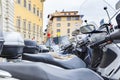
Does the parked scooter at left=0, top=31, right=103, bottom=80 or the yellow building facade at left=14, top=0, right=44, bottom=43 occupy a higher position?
the yellow building facade at left=14, top=0, right=44, bottom=43

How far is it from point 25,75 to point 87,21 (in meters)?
2.87

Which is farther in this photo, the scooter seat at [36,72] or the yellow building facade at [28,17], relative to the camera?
the yellow building facade at [28,17]

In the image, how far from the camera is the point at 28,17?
33906mm

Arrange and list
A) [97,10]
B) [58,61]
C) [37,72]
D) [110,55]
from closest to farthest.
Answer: [37,72]
[110,55]
[58,61]
[97,10]

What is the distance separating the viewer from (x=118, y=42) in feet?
9.45

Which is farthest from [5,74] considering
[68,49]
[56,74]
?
[68,49]

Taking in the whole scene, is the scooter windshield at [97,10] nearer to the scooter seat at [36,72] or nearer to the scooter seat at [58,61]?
the scooter seat at [58,61]

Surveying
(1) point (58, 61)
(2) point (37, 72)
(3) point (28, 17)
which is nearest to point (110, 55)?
(1) point (58, 61)

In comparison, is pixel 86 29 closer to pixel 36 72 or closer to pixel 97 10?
pixel 97 10

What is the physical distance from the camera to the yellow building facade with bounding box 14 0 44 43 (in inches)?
1084

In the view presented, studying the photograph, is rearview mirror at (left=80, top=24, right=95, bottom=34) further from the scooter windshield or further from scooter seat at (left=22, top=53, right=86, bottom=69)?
scooter seat at (left=22, top=53, right=86, bottom=69)

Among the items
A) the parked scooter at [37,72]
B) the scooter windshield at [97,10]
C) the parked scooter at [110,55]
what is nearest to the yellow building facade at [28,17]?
the scooter windshield at [97,10]

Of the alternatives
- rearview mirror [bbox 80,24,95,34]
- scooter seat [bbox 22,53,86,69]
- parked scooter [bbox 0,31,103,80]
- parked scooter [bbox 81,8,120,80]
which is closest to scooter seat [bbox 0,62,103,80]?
parked scooter [bbox 0,31,103,80]

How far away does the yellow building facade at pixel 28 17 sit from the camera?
90.3 ft
